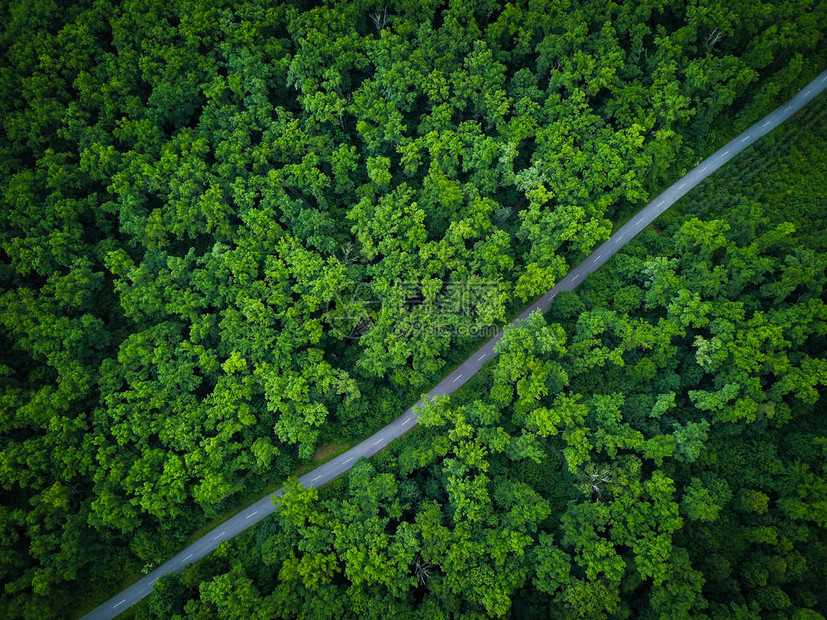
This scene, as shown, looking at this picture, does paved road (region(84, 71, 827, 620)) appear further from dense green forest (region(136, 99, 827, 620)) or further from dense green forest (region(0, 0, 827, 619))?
dense green forest (region(136, 99, 827, 620))

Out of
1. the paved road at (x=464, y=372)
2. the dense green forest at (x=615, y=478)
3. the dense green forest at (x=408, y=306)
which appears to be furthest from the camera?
the paved road at (x=464, y=372)

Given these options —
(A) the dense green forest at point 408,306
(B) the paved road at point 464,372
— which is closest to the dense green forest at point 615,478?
(A) the dense green forest at point 408,306

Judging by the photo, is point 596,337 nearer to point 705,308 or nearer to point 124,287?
point 705,308

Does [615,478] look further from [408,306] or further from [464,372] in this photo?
[408,306]

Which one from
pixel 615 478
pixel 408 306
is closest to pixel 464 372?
pixel 408 306

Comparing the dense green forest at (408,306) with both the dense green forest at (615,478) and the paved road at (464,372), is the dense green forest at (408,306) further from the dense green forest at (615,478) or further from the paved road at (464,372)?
the paved road at (464,372)

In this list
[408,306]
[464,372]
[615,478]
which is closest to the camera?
[615,478]


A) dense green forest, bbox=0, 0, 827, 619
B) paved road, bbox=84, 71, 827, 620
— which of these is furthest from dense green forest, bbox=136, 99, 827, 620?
paved road, bbox=84, 71, 827, 620
